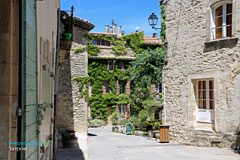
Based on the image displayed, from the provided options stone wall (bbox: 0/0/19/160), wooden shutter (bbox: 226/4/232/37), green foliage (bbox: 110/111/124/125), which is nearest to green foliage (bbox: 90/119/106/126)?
green foliage (bbox: 110/111/124/125)

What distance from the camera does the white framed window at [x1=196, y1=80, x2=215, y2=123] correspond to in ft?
38.7

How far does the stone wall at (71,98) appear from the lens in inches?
717

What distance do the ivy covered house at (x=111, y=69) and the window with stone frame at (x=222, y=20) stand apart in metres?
21.2

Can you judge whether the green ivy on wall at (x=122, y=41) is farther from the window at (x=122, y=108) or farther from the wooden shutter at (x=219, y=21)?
the wooden shutter at (x=219, y=21)

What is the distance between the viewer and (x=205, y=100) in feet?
39.6

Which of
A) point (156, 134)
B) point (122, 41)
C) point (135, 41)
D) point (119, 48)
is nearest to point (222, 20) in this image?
point (156, 134)

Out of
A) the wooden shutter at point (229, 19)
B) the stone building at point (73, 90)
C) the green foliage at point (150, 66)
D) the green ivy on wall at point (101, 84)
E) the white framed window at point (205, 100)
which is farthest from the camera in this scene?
the green ivy on wall at point (101, 84)

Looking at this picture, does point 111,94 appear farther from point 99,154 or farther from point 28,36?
point 28,36

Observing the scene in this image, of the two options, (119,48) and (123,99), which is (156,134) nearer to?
(123,99)

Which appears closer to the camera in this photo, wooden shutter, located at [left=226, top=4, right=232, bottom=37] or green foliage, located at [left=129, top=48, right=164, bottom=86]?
wooden shutter, located at [left=226, top=4, right=232, bottom=37]

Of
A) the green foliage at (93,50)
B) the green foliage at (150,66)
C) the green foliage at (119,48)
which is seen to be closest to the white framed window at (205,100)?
the green foliage at (150,66)

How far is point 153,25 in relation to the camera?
47.6 ft

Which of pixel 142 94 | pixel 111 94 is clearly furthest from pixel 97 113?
pixel 142 94

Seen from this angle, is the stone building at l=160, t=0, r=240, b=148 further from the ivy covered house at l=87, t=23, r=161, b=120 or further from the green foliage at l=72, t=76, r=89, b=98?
the ivy covered house at l=87, t=23, r=161, b=120
